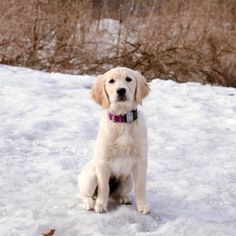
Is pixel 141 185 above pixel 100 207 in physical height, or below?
above

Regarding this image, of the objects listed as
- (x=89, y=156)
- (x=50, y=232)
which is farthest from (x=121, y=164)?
(x=89, y=156)

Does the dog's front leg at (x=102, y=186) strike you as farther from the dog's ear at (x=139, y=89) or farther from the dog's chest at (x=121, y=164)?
the dog's ear at (x=139, y=89)

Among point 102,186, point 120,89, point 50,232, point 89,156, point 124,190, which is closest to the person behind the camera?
point 50,232

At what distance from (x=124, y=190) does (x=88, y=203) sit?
27cm

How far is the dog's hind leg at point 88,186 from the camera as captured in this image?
10.4 ft

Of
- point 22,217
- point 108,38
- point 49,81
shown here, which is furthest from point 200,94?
point 22,217

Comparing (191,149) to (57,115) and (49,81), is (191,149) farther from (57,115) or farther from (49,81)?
(49,81)

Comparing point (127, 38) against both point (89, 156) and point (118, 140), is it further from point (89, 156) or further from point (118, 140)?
point (118, 140)

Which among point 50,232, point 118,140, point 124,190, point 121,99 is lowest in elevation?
point 50,232

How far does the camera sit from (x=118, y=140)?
3021 mm

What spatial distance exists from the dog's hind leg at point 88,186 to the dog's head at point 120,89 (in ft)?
1.45

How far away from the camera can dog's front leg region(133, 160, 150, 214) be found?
3092mm

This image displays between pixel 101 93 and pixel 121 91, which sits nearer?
pixel 121 91

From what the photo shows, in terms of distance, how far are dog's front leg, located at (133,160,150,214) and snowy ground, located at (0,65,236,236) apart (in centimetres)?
6
